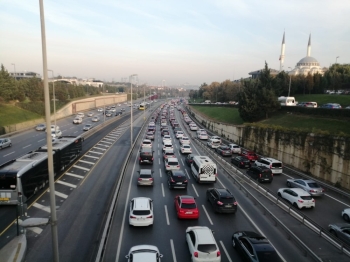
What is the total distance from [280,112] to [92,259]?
152 feet

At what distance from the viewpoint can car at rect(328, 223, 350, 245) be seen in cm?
1562

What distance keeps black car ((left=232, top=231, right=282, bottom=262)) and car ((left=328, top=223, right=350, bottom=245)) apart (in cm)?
545

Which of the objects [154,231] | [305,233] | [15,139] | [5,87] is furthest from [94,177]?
[5,87]

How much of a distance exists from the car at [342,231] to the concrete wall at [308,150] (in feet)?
32.5

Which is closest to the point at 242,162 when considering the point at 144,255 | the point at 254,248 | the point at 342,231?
the point at 342,231

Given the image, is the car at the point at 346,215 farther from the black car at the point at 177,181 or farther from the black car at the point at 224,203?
the black car at the point at 177,181

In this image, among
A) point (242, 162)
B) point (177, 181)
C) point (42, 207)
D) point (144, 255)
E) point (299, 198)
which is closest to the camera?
point (144, 255)

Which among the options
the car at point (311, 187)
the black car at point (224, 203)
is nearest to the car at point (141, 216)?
the black car at point (224, 203)

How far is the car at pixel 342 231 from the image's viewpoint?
1562cm

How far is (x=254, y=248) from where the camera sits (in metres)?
12.9

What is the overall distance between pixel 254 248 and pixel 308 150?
20516mm

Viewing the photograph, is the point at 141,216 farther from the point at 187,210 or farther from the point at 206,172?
the point at 206,172

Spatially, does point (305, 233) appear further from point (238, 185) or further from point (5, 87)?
point (5, 87)

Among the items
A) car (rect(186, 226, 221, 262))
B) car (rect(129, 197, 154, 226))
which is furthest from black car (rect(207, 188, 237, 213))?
car (rect(186, 226, 221, 262))
